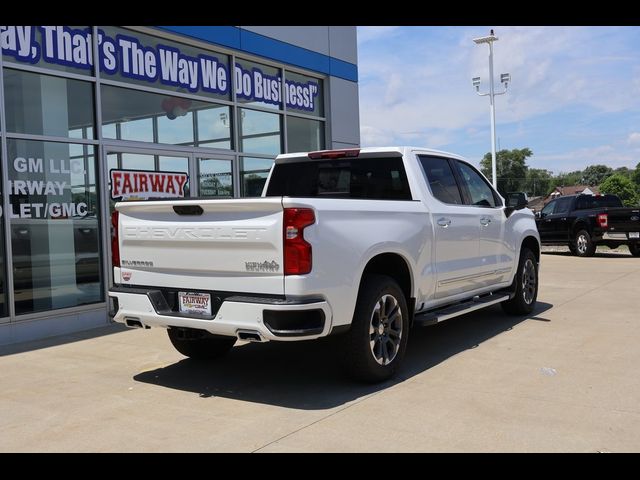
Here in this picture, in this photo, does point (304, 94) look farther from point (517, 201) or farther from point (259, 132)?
point (517, 201)

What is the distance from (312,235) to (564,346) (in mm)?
3338

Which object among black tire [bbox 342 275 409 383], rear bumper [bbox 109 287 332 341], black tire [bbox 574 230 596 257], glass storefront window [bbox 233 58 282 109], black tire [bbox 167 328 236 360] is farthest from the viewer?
black tire [bbox 574 230 596 257]

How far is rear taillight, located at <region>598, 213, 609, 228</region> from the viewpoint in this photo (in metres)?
16.1

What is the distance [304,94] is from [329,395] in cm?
823

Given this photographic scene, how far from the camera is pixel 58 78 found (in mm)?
7793

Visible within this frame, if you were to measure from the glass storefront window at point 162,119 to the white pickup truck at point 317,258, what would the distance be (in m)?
2.99

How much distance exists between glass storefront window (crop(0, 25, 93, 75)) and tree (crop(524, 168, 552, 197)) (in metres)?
103

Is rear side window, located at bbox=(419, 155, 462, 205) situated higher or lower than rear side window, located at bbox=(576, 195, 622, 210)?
higher

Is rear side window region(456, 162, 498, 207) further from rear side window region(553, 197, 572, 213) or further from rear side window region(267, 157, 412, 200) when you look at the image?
rear side window region(553, 197, 572, 213)

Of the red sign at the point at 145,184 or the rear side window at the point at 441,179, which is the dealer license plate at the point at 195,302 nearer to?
the rear side window at the point at 441,179

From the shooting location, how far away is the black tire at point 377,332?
4785 mm

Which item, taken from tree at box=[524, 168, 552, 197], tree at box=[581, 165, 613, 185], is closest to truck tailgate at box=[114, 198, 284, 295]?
tree at box=[524, 168, 552, 197]
